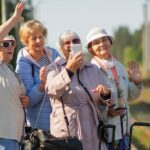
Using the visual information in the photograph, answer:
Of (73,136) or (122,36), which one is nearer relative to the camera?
(73,136)

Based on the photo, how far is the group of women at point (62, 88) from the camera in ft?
17.7

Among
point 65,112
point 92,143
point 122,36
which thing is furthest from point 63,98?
point 122,36

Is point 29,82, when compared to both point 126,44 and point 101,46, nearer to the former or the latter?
point 101,46

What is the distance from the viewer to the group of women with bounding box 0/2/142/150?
5.39m

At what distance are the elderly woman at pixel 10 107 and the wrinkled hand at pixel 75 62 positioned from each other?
469mm

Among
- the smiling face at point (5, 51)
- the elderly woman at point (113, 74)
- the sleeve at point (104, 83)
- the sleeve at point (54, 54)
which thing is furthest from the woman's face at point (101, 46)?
the smiling face at point (5, 51)

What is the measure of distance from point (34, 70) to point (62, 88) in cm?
69

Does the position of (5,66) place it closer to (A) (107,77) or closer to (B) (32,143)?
(B) (32,143)

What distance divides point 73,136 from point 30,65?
854mm

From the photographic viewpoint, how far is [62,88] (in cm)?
536

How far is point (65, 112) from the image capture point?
5.50 metres

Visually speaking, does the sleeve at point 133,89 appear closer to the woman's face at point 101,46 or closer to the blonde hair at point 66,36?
the woman's face at point 101,46

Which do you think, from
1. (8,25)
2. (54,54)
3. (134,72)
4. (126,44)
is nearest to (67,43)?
(54,54)

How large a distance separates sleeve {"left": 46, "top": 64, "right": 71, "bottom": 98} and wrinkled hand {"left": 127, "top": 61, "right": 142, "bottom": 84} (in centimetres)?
110
